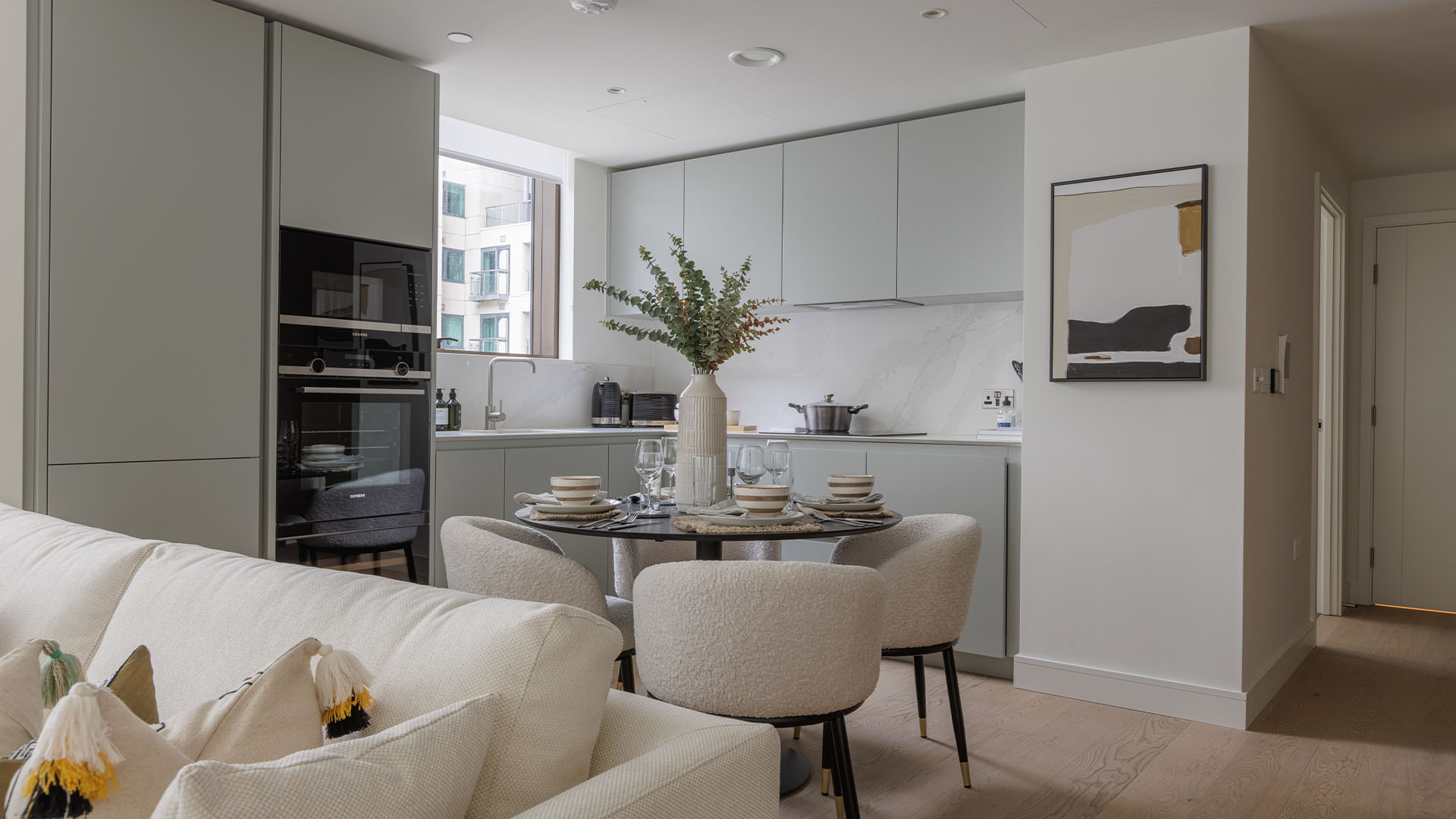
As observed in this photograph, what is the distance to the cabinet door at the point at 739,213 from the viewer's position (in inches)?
182

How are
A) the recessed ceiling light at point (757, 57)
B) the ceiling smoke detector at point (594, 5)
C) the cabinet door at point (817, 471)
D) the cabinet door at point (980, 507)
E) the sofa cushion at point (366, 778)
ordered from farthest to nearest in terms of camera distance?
the cabinet door at point (817, 471), the cabinet door at point (980, 507), the recessed ceiling light at point (757, 57), the ceiling smoke detector at point (594, 5), the sofa cushion at point (366, 778)

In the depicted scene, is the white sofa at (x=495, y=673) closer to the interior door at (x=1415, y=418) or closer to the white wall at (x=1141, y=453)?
the white wall at (x=1141, y=453)

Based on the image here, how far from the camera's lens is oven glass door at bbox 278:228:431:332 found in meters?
3.22

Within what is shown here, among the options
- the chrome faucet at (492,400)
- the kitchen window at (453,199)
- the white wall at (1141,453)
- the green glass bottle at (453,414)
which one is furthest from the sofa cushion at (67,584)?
the kitchen window at (453,199)

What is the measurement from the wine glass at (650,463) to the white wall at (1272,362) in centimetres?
199

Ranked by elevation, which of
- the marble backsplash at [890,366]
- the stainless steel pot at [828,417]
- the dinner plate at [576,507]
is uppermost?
the marble backsplash at [890,366]

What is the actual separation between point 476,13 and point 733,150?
1.83m

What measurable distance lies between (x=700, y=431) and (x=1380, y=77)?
2.99 metres

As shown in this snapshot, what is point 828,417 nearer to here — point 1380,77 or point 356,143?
point 356,143

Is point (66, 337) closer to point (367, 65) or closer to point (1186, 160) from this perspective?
point (367, 65)

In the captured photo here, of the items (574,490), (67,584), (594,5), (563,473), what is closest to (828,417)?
(563,473)

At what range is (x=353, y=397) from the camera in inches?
133

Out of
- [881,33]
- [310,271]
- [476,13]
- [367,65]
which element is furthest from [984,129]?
[310,271]

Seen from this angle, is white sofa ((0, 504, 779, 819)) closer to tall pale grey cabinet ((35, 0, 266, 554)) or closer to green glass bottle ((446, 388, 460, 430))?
tall pale grey cabinet ((35, 0, 266, 554))
